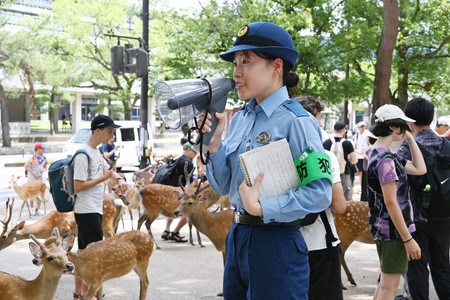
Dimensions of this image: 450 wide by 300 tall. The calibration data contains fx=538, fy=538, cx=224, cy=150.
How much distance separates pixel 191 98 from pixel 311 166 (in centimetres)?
61

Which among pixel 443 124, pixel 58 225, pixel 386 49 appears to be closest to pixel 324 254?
pixel 58 225

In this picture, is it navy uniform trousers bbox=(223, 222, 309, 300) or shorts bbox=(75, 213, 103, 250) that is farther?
shorts bbox=(75, 213, 103, 250)

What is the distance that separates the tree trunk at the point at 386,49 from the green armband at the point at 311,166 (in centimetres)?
1234

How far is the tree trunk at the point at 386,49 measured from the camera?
13.6 meters

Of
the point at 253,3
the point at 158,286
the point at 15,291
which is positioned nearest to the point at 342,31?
the point at 253,3

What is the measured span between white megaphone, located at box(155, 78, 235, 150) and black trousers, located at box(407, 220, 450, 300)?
263cm

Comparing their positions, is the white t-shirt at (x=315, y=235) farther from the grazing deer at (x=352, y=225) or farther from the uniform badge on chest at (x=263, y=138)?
the grazing deer at (x=352, y=225)

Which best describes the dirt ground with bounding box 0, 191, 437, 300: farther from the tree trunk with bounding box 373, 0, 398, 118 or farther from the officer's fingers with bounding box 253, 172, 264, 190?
the tree trunk with bounding box 373, 0, 398, 118

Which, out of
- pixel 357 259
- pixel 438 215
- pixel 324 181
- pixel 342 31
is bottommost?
pixel 357 259

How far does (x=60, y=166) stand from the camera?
5.26 m

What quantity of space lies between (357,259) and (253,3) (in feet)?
37.9

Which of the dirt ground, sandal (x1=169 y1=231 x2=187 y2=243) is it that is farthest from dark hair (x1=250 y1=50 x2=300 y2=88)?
sandal (x1=169 y1=231 x2=187 y2=243)

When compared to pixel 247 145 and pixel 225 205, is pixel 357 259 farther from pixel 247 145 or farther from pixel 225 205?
pixel 247 145

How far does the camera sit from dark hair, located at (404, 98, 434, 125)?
175 inches
